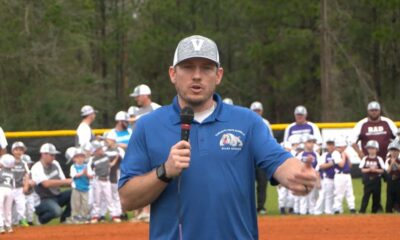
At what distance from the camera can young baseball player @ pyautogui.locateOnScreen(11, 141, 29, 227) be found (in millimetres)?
18766

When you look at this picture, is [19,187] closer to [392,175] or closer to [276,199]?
[392,175]

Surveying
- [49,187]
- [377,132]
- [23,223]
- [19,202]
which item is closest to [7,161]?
[19,202]

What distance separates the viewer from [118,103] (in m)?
52.3

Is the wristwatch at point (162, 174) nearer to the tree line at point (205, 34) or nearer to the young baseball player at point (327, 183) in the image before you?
the young baseball player at point (327, 183)

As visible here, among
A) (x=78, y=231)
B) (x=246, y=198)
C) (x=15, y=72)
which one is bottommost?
(x=78, y=231)

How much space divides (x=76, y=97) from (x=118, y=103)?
14.9 ft

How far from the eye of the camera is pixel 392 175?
2053cm

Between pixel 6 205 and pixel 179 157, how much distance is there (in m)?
12.6

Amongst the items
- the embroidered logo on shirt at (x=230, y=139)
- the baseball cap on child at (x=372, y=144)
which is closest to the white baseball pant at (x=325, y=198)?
the baseball cap on child at (x=372, y=144)

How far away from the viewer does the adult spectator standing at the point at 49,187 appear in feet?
64.6

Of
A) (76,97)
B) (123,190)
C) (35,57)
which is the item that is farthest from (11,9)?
(123,190)

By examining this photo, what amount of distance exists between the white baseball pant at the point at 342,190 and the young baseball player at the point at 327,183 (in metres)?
0.09

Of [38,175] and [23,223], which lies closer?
[23,223]

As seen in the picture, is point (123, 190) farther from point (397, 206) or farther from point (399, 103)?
point (399, 103)
